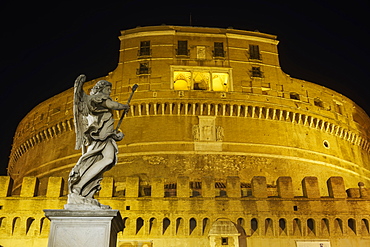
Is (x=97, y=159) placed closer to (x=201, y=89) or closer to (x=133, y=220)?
(x=133, y=220)

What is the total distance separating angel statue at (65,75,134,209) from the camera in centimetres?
502

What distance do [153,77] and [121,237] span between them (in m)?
12.1

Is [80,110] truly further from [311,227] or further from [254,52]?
[254,52]

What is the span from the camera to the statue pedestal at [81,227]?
4551 millimetres

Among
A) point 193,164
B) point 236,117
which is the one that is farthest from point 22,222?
point 236,117

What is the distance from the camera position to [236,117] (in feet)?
84.7

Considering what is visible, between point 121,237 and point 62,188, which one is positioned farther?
point 62,188

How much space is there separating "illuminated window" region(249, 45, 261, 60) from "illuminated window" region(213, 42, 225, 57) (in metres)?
1.92

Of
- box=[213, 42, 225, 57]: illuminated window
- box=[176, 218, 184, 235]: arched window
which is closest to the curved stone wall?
box=[213, 42, 225, 57]: illuminated window

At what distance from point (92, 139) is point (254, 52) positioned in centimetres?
2433

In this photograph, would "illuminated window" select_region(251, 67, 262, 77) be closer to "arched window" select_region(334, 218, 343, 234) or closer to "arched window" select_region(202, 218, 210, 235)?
"arched window" select_region(334, 218, 343, 234)

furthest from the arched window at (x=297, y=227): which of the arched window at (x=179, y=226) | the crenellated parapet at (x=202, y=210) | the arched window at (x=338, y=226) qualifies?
the arched window at (x=179, y=226)

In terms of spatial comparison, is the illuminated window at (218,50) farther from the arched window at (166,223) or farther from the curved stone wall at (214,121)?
the arched window at (166,223)

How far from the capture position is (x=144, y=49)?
27.7 metres
